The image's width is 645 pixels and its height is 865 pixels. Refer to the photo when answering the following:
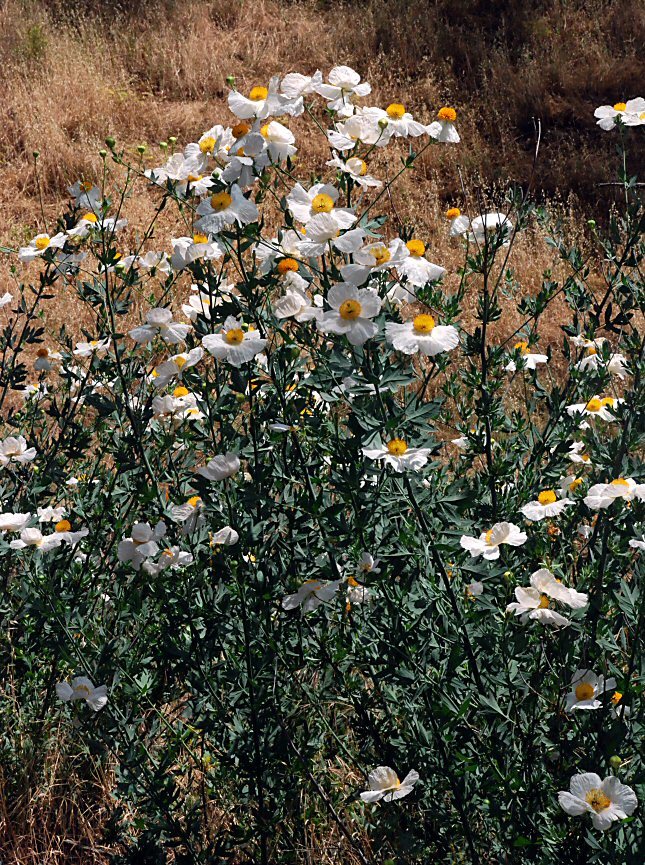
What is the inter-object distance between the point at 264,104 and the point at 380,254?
423mm

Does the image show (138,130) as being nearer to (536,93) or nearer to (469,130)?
(469,130)

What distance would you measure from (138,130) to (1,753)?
6.50 meters

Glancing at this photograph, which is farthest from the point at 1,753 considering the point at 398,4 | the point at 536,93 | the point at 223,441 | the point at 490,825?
the point at 398,4

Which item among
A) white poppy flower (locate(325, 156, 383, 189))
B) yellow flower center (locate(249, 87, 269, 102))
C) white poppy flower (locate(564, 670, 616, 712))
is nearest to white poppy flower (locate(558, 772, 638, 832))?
white poppy flower (locate(564, 670, 616, 712))

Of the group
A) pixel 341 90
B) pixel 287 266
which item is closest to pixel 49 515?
pixel 287 266

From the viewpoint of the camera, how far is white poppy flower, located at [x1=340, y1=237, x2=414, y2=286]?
5.41 ft

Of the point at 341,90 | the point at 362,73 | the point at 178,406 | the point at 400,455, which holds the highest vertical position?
the point at 341,90

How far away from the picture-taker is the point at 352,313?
1.61 metres

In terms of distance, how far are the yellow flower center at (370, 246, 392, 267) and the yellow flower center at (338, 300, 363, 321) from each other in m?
0.14

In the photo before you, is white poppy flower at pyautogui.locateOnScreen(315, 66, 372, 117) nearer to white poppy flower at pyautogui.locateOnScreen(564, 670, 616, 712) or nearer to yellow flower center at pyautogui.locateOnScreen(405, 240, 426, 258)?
yellow flower center at pyautogui.locateOnScreen(405, 240, 426, 258)

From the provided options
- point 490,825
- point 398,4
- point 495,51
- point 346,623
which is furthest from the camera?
point 398,4

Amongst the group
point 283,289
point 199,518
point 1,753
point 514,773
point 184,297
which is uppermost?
point 283,289

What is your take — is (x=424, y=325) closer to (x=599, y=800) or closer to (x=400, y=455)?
(x=400, y=455)

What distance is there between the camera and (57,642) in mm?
2078
